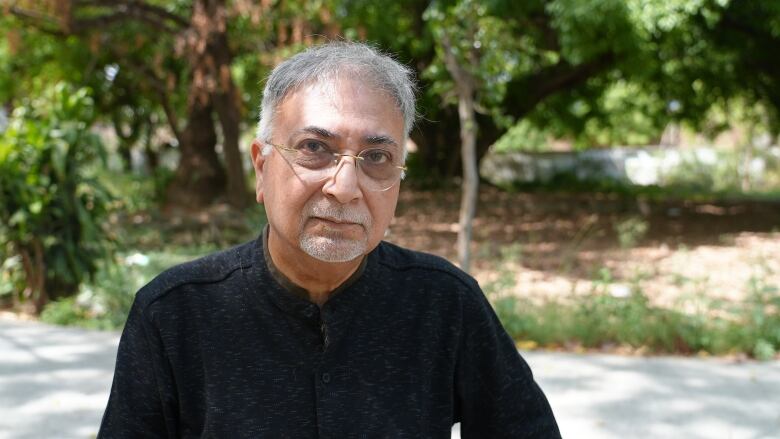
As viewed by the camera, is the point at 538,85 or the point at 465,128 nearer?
the point at 465,128

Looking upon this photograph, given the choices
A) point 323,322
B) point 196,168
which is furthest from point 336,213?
point 196,168

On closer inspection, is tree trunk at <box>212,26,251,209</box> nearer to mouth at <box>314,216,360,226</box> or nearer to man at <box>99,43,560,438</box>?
man at <box>99,43,560,438</box>

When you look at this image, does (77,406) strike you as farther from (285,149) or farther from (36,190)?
(285,149)

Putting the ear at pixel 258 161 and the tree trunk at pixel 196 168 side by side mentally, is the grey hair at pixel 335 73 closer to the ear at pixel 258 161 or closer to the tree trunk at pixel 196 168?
the ear at pixel 258 161

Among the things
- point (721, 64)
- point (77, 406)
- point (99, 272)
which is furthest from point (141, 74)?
point (77, 406)

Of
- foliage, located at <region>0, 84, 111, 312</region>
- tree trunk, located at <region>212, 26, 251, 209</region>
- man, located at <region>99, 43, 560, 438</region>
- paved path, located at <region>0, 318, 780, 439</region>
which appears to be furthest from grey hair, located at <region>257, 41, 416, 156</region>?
tree trunk, located at <region>212, 26, 251, 209</region>

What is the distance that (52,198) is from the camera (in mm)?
6902

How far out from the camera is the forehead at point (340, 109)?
158cm

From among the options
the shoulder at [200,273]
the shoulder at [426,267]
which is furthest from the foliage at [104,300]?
the shoulder at [426,267]

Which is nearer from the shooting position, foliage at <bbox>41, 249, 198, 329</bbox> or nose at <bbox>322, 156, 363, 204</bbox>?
nose at <bbox>322, 156, 363, 204</bbox>

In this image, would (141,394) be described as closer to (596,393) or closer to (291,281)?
(291,281)

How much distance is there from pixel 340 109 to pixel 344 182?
0.14 m

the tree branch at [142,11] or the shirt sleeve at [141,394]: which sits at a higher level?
the tree branch at [142,11]

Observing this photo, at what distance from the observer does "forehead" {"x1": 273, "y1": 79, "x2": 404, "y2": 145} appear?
62.3 inches
